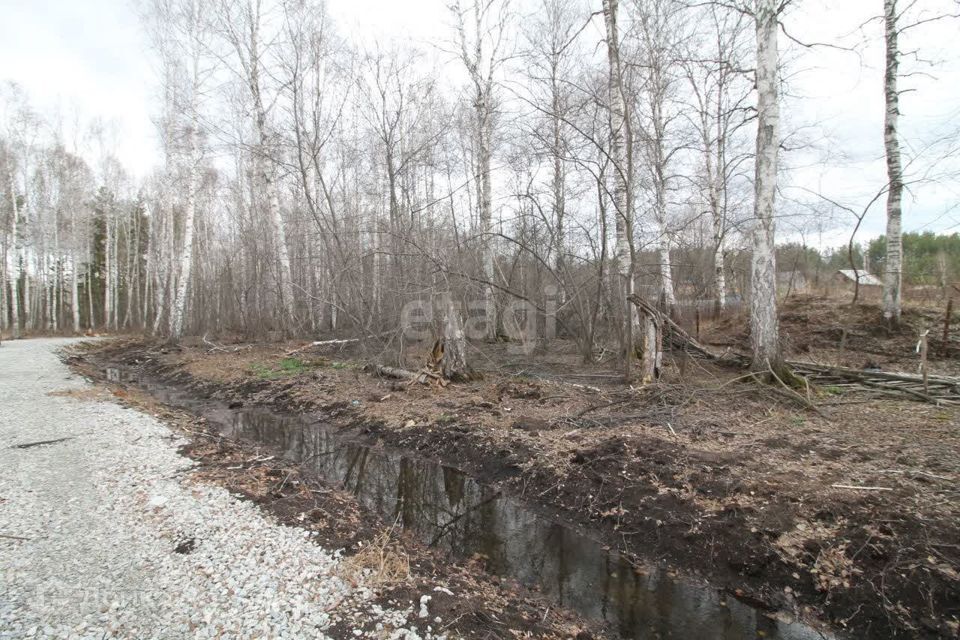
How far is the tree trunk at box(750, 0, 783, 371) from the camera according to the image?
6512 mm

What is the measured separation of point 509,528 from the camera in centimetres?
468

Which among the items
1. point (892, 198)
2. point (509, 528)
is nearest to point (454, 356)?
point (509, 528)

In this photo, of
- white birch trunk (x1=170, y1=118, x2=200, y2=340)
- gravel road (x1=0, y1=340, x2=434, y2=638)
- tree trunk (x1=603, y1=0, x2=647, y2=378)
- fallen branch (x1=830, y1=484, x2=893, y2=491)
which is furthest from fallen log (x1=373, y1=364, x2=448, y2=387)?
white birch trunk (x1=170, y1=118, x2=200, y2=340)

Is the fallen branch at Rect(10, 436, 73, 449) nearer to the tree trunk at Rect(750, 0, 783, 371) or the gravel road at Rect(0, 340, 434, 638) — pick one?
the gravel road at Rect(0, 340, 434, 638)

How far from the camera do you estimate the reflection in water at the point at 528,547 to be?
3275 mm

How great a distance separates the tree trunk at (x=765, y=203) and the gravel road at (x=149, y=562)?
603 cm

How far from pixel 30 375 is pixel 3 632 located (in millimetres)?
12369

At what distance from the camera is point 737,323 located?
42.5 feet

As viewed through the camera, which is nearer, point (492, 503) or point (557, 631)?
point (557, 631)

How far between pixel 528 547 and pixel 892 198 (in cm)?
1121

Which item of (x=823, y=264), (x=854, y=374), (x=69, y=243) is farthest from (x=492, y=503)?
(x=69, y=243)

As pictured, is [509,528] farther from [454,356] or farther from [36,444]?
[36,444]

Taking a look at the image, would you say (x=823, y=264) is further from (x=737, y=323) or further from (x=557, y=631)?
(x=557, y=631)

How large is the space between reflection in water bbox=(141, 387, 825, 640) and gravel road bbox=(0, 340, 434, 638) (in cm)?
129
